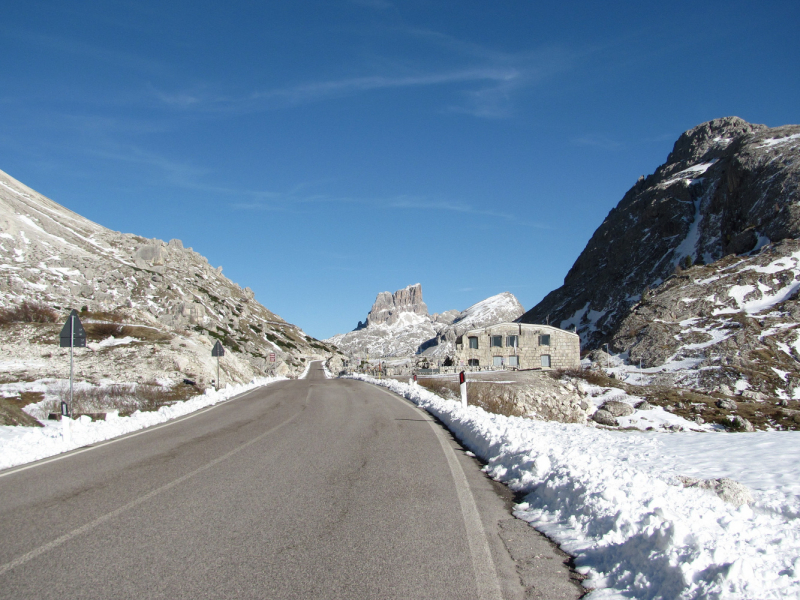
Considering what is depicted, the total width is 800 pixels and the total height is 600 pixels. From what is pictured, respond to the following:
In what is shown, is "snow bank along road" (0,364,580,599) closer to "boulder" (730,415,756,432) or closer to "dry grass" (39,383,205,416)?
"dry grass" (39,383,205,416)

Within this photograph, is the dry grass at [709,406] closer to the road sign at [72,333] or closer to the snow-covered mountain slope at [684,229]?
the snow-covered mountain slope at [684,229]

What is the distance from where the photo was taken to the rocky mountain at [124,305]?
32.8 m

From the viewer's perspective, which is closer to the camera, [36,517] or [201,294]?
[36,517]

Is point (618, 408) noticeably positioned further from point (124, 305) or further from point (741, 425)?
point (124, 305)

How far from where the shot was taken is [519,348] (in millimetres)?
61875

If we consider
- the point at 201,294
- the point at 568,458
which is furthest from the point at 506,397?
the point at 201,294

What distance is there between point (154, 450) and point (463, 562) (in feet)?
28.1

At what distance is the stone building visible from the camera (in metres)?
61.5

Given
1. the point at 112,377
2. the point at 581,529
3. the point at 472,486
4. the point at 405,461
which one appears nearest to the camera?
the point at 581,529

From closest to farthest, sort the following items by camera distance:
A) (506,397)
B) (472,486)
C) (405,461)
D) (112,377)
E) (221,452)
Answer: (472,486), (405,461), (221,452), (112,377), (506,397)

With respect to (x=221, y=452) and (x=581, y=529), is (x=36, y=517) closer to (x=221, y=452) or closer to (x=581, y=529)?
(x=221, y=452)

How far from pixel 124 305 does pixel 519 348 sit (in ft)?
204

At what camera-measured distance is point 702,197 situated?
116m

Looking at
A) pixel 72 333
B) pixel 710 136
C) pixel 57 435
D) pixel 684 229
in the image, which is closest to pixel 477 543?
pixel 57 435
